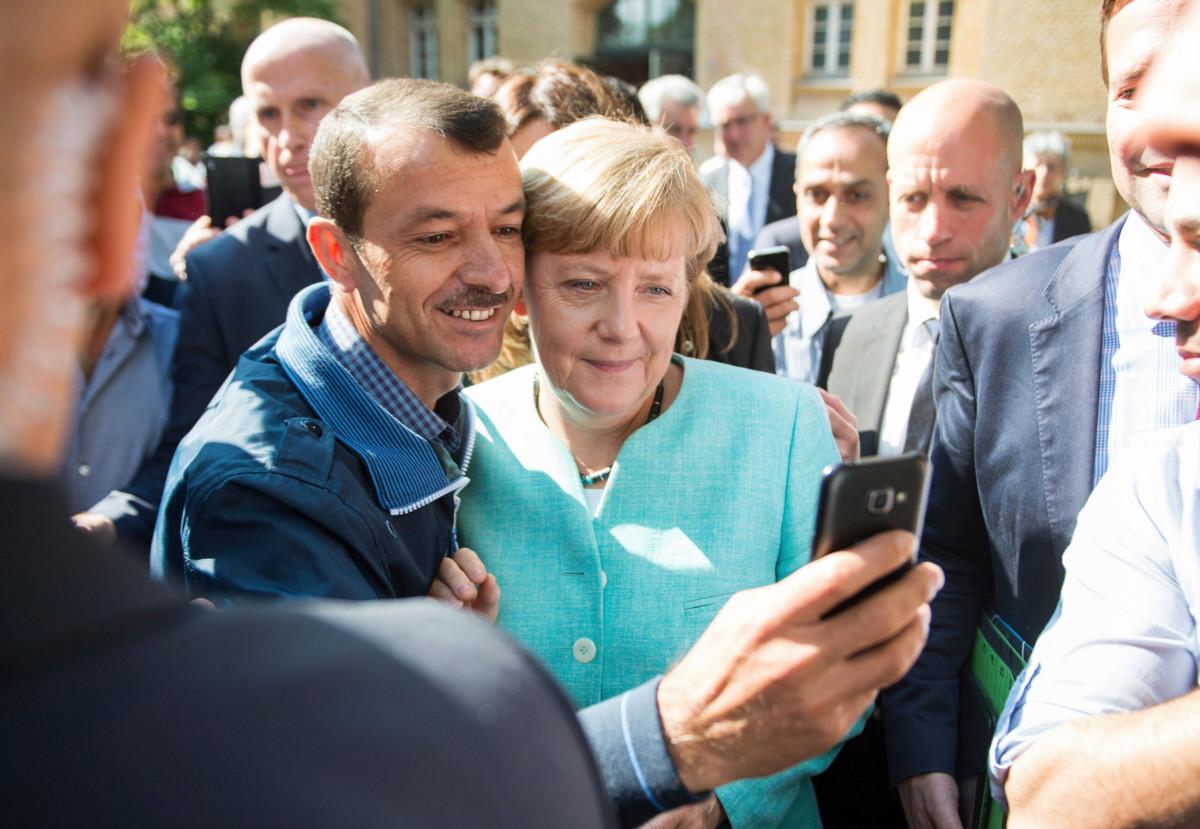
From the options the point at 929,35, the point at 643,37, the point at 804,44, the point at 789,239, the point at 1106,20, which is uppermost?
the point at 643,37

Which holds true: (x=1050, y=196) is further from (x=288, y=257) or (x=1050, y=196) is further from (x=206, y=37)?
(x=206, y=37)

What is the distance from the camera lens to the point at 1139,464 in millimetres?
1567

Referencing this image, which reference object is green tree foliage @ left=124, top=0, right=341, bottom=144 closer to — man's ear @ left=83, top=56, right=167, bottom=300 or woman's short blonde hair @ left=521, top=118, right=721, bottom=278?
woman's short blonde hair @ left=521, top=118, right=721, bottom=278

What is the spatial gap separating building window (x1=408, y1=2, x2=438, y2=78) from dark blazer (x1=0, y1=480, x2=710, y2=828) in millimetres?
26136

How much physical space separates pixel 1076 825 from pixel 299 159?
3.29 meters

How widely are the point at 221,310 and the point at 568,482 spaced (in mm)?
1763

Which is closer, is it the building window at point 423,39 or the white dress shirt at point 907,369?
the white dress shirt at point 907,369

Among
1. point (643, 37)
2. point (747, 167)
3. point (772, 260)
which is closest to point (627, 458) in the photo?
point (772, 260)

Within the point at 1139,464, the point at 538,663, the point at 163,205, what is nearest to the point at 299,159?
the point at 163,205

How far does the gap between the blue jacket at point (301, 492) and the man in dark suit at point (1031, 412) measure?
3.68 ft

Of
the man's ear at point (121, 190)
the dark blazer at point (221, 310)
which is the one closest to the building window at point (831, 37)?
the dark blazer at point (221, 310)

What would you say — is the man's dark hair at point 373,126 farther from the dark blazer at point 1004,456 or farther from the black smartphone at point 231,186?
the black smartphone at point 231,186

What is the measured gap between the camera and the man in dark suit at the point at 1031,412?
1.98 metres

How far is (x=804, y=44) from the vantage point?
20.9 meters
